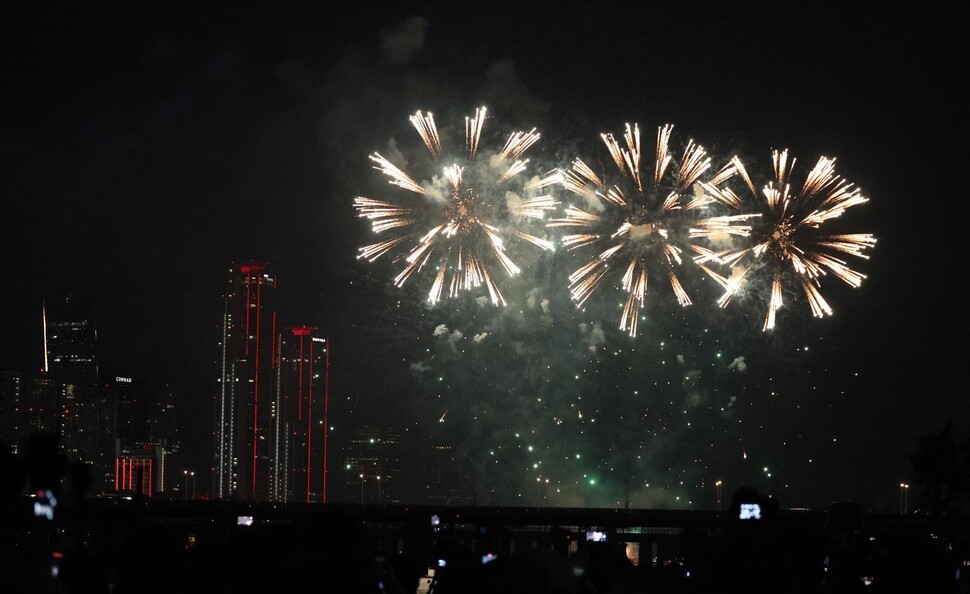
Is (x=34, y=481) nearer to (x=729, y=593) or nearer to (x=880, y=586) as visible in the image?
(x=729, y=593)

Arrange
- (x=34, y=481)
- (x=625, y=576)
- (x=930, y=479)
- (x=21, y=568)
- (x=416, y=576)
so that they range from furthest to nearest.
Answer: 1. (x=930, y=479)
2. (x=416, y=576)
3. (x=625, y=576)
4. (x=34, y=481)
5. (x=21, y=568)

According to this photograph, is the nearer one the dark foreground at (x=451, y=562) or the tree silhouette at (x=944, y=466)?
the dark foreground at (x=451, y=562)

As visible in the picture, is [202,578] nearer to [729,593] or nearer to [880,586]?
[729,593]

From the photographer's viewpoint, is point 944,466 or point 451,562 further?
point 944,466

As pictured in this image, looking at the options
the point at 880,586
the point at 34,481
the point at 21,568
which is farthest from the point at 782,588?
the point at 21,568

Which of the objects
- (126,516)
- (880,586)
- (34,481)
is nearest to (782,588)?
(880,586)

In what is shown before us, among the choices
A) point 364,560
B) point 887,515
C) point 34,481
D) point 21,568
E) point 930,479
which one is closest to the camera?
point 21,568

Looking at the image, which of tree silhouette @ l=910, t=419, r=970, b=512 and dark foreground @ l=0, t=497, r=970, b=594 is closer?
dark foreground @ l=0, t=497, r=970, b=594

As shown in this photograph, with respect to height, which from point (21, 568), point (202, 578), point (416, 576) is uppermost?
point (21, 568)

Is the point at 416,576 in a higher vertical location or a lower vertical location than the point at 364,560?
lower

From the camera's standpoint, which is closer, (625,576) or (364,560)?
(364,560)
